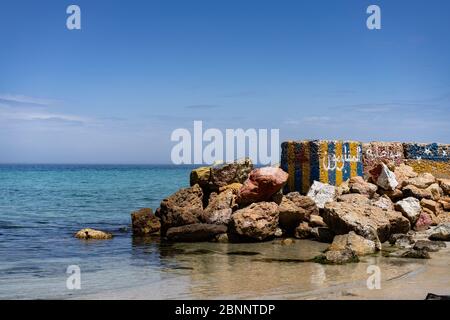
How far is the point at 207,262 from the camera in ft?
29.6

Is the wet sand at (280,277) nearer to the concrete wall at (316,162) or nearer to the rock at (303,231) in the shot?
the rock at (303,231)

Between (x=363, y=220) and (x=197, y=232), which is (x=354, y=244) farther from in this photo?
(x=197, y=232)

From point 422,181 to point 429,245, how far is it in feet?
13.6

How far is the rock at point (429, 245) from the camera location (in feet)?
31.1

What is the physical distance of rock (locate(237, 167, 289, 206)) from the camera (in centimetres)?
1191

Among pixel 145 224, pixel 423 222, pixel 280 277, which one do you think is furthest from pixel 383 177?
pixel 280 277

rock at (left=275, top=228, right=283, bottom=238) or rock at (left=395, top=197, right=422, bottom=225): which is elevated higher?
rock at (left=395, top=197, right=422, bottom=225)

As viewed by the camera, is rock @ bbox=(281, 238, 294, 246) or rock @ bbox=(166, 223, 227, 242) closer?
rock @ bbox=(281, 238, 294, 246)

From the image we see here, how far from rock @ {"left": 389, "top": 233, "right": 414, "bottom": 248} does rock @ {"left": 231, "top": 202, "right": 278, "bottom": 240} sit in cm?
238

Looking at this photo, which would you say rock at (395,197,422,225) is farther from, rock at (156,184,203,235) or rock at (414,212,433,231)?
rock at (156,184,203,235)

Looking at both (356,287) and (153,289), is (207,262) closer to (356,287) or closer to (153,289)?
(153,289)

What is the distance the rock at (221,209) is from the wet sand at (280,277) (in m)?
1.86

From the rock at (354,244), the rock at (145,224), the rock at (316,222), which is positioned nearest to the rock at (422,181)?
the rock at (316,222)

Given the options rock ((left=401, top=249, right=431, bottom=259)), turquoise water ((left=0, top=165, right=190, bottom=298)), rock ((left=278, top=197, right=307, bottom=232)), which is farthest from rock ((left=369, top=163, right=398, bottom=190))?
turquoise water ((left=0, top=165, right=190, bottom=298))
